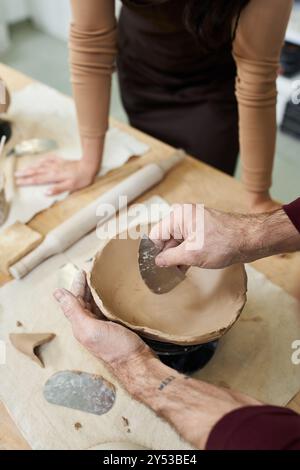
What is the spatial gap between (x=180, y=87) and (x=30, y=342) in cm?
84

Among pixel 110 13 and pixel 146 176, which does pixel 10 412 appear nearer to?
pixel 146 176

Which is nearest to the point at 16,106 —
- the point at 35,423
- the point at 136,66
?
the point at 136,66

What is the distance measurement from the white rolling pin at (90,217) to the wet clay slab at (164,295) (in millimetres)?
170

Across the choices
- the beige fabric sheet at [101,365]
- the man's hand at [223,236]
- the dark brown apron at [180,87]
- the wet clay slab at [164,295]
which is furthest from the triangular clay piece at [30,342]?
the dark brown apron at [180,87]

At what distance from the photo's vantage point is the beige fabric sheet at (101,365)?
635 mm

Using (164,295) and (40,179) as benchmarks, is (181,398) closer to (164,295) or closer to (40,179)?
(164,295)

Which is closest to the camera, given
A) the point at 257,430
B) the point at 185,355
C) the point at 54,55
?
the point at 257,430

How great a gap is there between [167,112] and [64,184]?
0.45 meters

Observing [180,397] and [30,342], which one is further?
[30,342]

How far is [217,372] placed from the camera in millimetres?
716

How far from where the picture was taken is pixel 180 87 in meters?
1.24

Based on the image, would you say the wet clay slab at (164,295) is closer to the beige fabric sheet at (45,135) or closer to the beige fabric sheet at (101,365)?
the beige fabric sheet at (101,365)

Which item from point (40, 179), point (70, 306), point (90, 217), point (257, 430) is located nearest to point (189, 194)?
point (90, 217)

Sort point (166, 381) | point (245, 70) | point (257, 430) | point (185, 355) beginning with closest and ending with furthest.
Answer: point (257, 430), point (166, 381), point (185, 355), point (245, 70)
